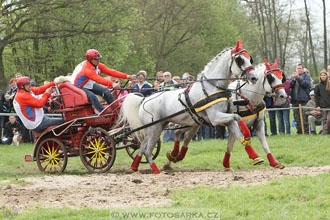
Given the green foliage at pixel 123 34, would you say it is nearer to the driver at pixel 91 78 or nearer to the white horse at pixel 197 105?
the driver at pixel 91 78

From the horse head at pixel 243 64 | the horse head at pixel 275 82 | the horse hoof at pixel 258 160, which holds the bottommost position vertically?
the horse hoof at pixel 258 160

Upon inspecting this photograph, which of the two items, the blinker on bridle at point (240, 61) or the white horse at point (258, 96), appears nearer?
the blinker on bridle at point (240, 61)

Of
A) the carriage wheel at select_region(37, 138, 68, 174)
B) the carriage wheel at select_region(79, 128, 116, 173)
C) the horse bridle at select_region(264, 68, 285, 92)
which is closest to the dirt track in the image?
the carriage wheel at select_region(79, 128, 116, 173)

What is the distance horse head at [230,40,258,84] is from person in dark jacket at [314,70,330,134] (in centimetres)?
609

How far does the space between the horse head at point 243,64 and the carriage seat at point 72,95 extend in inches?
127

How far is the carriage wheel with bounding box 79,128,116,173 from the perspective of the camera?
424 inches

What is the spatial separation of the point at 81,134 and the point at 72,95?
88 centimetres

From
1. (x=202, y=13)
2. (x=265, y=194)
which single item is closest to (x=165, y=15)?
(x=202, y=13)

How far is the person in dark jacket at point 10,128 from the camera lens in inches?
684

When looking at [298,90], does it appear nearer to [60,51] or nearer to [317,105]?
[317,105]

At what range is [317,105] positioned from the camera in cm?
1541

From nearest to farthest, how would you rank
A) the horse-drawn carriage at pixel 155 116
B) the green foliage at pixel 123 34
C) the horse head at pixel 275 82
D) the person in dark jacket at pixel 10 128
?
the horse-drawn carriage at pixel 155 116 < the horse head at pixel 275 82 < the person in dark jacket at pixel 10 128 < the green foliage at pixel 123 34

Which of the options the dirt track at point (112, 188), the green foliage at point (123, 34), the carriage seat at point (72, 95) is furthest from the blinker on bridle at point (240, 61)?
the green foliage at point (123, 34)

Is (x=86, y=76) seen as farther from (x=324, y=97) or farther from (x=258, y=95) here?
(x=324, y=97)
